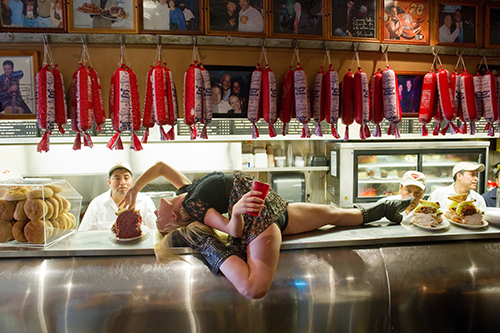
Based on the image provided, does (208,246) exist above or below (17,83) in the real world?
below

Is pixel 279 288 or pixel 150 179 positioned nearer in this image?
pixel 279 288

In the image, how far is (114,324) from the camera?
165 centimetres

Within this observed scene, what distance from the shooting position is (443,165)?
4676 millimetres

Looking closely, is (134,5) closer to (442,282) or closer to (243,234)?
(243,234)

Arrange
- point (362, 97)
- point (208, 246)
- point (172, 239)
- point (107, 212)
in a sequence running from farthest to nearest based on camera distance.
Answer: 1. point (107, 212)
2. point (362, 97)
3. point (172, 239)
4. point (208, 246)

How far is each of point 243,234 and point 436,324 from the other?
1299mm

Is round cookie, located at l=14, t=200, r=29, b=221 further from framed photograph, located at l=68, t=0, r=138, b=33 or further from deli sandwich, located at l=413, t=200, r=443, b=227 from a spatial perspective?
deli sandwich, located at l=413, t=200, r=443, b=227

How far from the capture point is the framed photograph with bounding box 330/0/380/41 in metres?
2.67

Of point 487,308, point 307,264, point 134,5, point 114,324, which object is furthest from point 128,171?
point 487,308

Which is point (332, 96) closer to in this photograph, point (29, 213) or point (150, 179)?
point (150, 179)

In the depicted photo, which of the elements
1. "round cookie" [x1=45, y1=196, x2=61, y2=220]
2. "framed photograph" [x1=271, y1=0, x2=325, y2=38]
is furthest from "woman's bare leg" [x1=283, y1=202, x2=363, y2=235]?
"framed photograph" [x1=271, y1=0, x2=325, y2=38]

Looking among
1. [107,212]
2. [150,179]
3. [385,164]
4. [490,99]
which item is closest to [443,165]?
[385,164]

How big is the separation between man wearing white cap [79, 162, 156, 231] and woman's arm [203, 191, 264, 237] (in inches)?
73.3

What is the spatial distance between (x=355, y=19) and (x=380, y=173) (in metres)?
2.68
